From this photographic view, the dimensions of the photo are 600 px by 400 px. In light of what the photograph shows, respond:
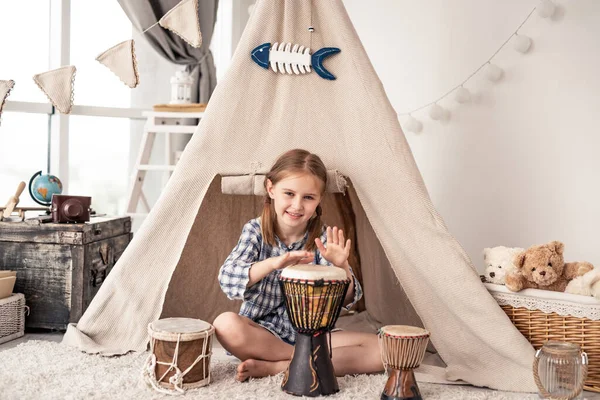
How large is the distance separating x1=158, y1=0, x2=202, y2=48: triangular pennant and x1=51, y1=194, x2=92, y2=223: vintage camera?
2.93 feet

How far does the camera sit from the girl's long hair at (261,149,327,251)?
7.64ft

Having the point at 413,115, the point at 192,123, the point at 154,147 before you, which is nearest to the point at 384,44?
the point at 413,115

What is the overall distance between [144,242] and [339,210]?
914 mm

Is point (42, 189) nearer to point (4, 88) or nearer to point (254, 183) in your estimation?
point (4, 88)

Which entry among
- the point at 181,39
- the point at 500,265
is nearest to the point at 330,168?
the point at 500,265

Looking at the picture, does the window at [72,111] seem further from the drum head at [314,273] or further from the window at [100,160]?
the drum head at [314,273]

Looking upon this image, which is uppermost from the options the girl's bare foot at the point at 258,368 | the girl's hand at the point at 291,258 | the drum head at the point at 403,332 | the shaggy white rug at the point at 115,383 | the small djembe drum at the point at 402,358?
the girl's hand at the point at 291,258

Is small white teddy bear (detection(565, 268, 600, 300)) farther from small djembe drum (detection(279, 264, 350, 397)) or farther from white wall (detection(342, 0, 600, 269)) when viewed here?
white wall (detection(342, 0, 600, 269))

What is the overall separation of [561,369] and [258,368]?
957mm

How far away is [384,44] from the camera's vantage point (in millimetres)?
3922

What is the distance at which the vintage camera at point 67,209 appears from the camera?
291 centimetres

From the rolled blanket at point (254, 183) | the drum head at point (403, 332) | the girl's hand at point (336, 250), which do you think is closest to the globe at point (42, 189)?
the rolled blanket at point (254, 183)

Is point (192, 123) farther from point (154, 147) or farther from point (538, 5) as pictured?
point (538, 5)

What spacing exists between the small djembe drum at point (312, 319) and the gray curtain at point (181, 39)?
2088mm
